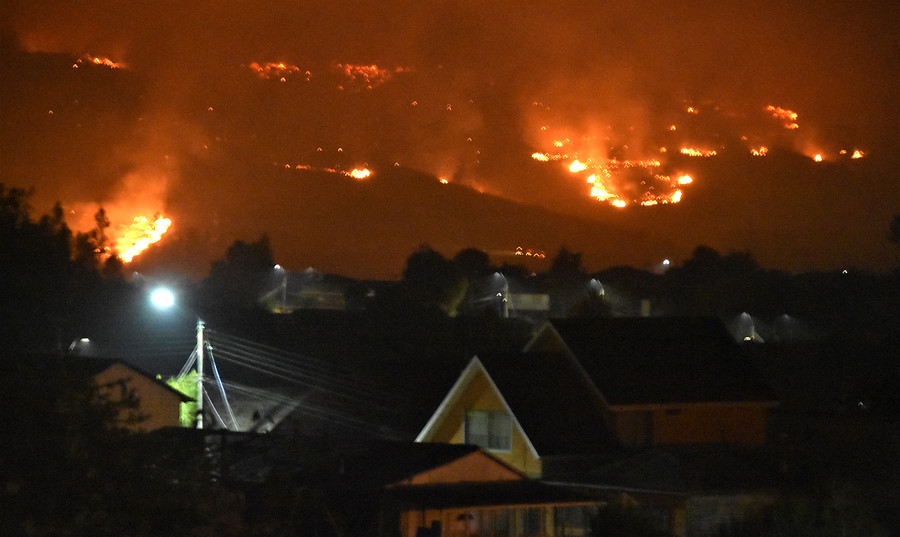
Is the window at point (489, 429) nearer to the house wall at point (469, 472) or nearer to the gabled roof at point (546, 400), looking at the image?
the gabled roof at point (546, 400)

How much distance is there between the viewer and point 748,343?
4966 centimetres

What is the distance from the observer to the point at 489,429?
→ 104ft

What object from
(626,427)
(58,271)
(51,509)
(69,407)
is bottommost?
(51,509)

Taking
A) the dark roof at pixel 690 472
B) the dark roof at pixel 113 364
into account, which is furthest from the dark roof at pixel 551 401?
the dark roof at pixel 113 364

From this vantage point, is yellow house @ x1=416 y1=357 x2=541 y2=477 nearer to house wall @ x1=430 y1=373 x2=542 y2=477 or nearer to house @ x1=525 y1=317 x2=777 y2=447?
house wall @ x1=430 y1=373 x2=542 y2=477

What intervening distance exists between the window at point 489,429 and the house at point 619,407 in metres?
0.03

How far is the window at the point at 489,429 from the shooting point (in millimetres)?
31156

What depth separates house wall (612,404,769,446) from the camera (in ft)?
104

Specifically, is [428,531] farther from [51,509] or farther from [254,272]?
[254,272]

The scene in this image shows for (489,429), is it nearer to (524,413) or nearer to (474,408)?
(474,408)

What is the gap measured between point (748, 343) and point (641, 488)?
2501cm

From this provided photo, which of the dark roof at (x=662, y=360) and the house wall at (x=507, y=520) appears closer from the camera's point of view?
the house wall at (x=507, y=520)

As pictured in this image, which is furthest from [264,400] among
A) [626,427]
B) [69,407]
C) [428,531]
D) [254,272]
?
[254,272]

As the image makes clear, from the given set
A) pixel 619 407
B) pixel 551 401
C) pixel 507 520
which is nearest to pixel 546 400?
pixel 551 401
